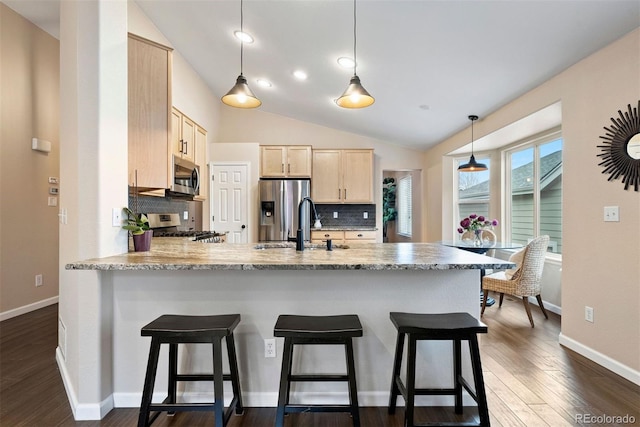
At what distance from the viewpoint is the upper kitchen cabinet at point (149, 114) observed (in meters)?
2.30

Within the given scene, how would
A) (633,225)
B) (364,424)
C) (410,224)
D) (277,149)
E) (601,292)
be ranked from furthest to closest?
(410,224) → (277,149) → (601,292) → (633,225) → (364,424)

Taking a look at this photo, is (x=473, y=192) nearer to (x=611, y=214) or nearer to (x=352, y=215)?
(x=352, y=215)

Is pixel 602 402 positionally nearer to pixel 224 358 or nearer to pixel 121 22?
pixel 224 358

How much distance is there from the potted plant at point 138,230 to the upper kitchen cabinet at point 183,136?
1.80 meters

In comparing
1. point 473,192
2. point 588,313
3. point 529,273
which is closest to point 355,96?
point 588,313

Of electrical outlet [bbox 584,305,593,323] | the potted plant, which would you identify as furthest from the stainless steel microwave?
electrical outlet [bbox 584,305,593,323]

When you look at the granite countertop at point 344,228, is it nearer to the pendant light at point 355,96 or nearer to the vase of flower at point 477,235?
the vase of flower at point 477,235

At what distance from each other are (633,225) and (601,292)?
Answer: 0.57m

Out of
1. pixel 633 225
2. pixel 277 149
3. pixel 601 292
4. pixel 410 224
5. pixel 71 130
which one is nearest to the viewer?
pixel 71 130

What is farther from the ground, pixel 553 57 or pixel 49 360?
pixel 553 57

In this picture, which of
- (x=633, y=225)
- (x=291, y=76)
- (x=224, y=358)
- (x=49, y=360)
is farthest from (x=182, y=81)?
(x=633, y=225)

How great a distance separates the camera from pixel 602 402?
195 cm

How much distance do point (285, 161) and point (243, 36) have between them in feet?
7.32

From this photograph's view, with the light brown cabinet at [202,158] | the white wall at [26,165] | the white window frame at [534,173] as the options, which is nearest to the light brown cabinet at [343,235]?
the light brown cabinet at [202,158]
